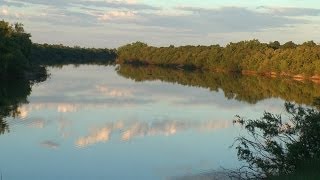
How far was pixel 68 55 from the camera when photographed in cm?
11362

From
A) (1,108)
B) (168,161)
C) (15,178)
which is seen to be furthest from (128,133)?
(1,108)

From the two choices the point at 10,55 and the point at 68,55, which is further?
the point at 68,55

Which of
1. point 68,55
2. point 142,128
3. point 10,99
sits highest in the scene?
point 142,128

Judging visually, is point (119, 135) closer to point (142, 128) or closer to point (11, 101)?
point (142, 128)

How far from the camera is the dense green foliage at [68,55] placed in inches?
3775

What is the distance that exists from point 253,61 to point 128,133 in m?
60.0

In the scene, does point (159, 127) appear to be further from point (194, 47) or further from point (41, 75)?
point (194, 47)

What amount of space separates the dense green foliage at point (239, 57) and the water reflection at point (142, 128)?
42.7 metres

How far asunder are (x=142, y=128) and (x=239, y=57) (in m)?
63.3

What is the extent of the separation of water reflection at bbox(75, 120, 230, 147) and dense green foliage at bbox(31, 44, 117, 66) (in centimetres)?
6698

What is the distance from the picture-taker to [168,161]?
14.2m

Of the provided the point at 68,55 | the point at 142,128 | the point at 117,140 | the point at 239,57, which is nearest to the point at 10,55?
the point at 142,128

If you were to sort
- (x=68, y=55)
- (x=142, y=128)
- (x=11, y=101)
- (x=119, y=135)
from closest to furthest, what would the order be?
1. (x=119, y=135)
2. (x=142, y=128)
3. (x=11, y=101)
4. (x=68, y=55)

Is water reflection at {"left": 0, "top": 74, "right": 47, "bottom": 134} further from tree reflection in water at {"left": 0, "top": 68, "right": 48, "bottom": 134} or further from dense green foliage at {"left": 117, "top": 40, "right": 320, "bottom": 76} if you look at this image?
dense green foliage at {"left": 117, "top": 40, "right": 320, "bottom": 76}
